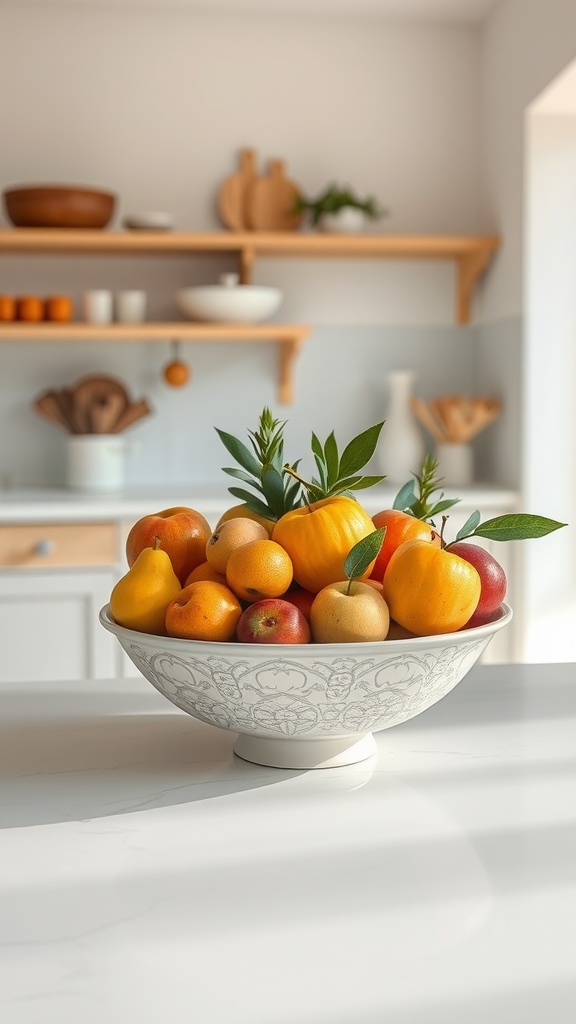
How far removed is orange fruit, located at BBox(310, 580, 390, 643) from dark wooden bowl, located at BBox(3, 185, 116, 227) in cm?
240

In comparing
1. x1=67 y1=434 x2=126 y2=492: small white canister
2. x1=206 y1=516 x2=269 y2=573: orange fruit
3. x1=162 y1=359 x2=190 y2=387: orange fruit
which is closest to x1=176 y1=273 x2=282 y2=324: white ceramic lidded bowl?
x1=162 y1=359 x2=190 y2=387: orange fruit

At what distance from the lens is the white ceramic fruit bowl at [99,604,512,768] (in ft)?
2.66

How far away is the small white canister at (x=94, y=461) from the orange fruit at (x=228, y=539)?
89.3 inches

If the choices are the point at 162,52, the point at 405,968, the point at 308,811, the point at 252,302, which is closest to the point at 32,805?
→ the point at 308,811

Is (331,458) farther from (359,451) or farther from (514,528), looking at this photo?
(514,528)

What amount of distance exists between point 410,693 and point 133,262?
270 centimetres

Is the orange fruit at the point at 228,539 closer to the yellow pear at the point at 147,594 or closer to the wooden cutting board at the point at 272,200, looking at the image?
the yellow pear at the point at 147,594

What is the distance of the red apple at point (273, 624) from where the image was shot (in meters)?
0.82

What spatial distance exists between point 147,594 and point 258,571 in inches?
3.9

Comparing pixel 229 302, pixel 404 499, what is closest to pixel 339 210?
pixel 229 302

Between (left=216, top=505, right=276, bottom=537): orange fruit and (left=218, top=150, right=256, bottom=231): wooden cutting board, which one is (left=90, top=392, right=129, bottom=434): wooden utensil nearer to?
(left=218, top=150, right=256, bottom=231): wooden cutting board

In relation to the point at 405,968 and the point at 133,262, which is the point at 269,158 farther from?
the point at 405,968

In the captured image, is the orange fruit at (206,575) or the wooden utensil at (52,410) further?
the wooden utensil at (52,410)

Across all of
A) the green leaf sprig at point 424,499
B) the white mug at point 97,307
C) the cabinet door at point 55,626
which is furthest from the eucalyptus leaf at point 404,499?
the white mug at point 97,307
